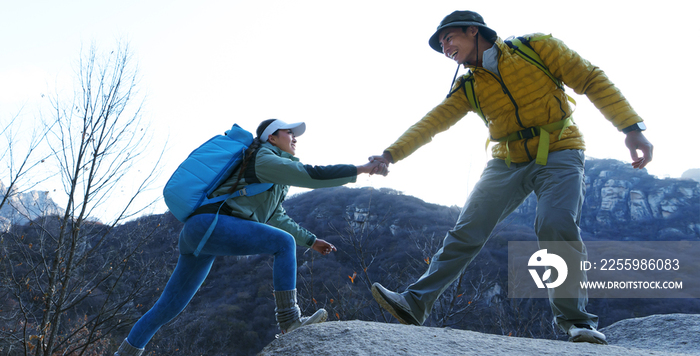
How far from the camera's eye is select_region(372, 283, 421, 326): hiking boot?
2.21 meters

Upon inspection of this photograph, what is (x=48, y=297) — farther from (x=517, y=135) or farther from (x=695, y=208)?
(x=695, y=208)

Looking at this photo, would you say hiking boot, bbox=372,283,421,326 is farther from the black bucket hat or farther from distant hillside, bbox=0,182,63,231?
distant hillside, bbox=0,182,63,231

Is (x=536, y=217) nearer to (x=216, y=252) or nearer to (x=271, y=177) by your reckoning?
(x=271, y=177)

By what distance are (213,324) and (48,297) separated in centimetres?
1788

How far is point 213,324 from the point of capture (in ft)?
66.1

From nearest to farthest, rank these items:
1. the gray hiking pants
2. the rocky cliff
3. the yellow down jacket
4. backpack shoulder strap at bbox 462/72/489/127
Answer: the gray hiking pants → the yellow down jacket → backpack shoulder strap at bbox 462/72/489/127 → the rocky cliff

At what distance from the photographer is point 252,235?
6.76ft

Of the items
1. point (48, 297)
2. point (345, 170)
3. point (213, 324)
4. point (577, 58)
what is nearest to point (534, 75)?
point (577, 58)

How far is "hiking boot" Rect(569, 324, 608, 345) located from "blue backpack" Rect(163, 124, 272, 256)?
1.82 m

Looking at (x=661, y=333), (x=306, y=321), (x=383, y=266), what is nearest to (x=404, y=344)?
(x=306, y=321)

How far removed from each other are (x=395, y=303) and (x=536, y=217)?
97 centimetres

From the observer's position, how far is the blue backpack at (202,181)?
6.89 ft

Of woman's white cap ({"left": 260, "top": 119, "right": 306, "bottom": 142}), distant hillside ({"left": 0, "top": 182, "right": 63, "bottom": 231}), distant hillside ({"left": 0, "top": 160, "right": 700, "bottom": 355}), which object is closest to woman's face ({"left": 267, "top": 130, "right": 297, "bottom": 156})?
woman's white cap ({"left": 260, "top": 119, "right": 306, "bottom": 142})

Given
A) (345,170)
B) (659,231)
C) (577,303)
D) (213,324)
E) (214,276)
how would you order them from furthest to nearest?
(659,231) < (214,276) < (213,324) < (345,170) < (577,303)
